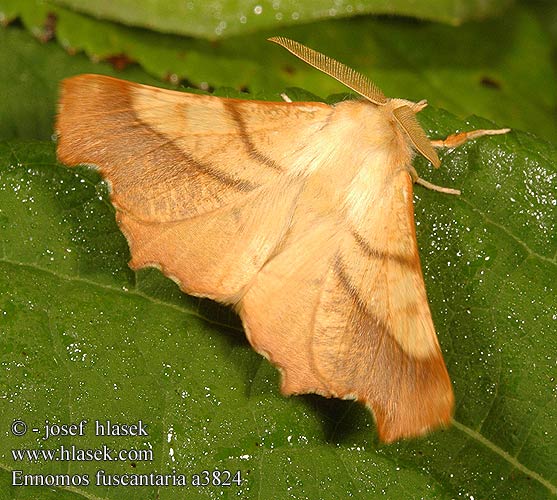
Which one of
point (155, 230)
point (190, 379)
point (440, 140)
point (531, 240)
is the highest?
point (440, 140)

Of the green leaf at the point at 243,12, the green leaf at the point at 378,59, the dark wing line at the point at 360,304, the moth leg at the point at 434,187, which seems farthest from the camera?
the green leaf at the point at 378,59

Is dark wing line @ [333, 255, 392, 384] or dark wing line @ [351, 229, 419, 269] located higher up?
dark wing line @ [351, 229, 419, 269]

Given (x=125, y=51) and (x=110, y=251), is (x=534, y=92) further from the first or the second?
(x=110, y=251)

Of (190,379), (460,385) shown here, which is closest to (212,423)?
(190,379)

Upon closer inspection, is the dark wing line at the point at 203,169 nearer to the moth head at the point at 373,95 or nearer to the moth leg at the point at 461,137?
the moth head at the point at 373,95

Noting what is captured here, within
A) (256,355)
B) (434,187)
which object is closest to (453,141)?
(434,187)

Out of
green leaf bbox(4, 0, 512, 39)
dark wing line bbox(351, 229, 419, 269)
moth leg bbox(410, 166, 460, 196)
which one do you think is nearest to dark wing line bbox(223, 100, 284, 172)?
dark wing line bbox(351, 229, 419, 269)

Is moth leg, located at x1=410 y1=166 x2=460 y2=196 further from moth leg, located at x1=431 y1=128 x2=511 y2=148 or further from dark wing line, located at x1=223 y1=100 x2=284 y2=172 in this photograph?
dark wing line, located at x1=223 y1=100 x2=284 y2=172

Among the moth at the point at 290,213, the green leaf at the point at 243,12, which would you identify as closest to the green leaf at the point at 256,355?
the moth at the point at 290,213
